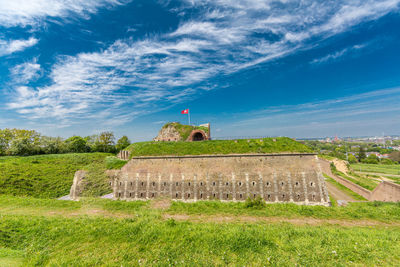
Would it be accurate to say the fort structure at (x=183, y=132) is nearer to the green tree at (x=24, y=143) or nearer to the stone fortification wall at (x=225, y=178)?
the stone fortification wall at (x=225, y=178)

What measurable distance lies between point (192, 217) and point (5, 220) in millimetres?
15061

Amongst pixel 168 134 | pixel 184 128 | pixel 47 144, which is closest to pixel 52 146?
pixel 47 144

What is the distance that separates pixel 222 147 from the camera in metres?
21.4

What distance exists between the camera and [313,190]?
1747cm

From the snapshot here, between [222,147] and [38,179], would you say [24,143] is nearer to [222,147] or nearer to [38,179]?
[38,179]

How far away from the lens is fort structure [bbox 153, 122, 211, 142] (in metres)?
27.8

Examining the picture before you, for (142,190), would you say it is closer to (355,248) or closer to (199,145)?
(199,145)

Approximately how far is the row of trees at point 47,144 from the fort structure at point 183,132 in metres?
23.6

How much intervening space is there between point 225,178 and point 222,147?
171 inches

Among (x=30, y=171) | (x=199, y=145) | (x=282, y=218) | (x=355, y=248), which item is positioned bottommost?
(x=282, y=218)

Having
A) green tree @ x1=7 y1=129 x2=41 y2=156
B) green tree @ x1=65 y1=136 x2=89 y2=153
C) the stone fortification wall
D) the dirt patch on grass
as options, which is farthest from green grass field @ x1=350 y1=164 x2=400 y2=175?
green tree @ x1=7 y1=129 x2=41 y2=156

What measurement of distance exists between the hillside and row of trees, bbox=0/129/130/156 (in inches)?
1096

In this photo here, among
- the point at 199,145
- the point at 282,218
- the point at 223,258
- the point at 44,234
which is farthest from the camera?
the point at 199,145

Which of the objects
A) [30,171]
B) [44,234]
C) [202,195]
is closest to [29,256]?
[44,234]
